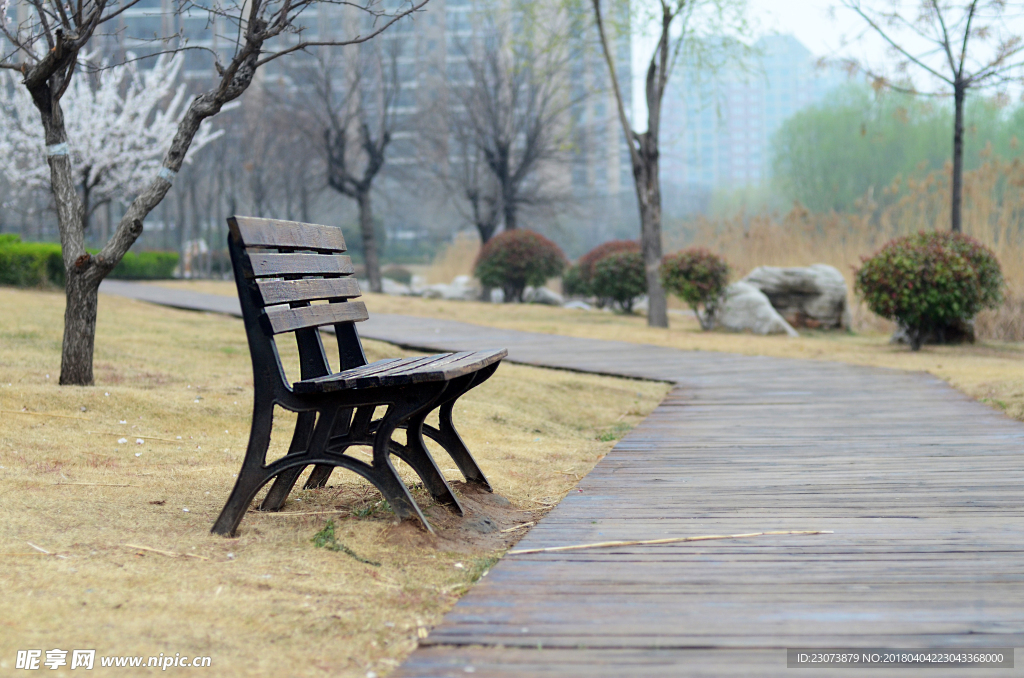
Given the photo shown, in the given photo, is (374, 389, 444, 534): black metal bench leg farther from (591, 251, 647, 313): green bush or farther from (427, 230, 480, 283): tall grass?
(427, 230, 480, 283): tall grass

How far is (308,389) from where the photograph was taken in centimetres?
276

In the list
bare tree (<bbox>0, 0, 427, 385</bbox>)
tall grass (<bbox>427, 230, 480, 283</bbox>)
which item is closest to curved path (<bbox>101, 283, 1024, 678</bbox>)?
bare tree (<bbox>0, 0, 427, 385</bbox>)

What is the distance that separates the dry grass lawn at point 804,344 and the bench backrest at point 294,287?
163 inches

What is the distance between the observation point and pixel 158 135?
2161 centimetres

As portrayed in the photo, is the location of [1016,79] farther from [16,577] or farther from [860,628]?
[16,577]

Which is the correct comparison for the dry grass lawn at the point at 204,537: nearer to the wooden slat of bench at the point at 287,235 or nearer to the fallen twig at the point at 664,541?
the fallen twig at the point at 664,541

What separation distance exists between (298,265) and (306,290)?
0.31 feet

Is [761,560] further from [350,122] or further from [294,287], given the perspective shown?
[350,122]

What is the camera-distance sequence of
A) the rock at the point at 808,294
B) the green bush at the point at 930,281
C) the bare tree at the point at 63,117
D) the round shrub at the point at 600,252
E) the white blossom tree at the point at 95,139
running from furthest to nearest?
the round shrub at the point at 600,252
the white blossom tree at the point at 95,139
the rock at the point at 808,294
the green bush at the point at 930,281
the bare tree at the point at 63,117

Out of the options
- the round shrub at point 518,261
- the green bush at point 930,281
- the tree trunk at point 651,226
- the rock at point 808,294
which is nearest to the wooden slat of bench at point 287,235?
the green bush at point 930,281

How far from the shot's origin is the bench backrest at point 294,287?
2811 mm

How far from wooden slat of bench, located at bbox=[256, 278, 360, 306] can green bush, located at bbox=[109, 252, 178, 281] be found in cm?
2492

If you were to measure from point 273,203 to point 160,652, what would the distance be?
3869cm

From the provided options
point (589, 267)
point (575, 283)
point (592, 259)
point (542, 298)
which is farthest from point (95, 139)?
point (575, 283)
